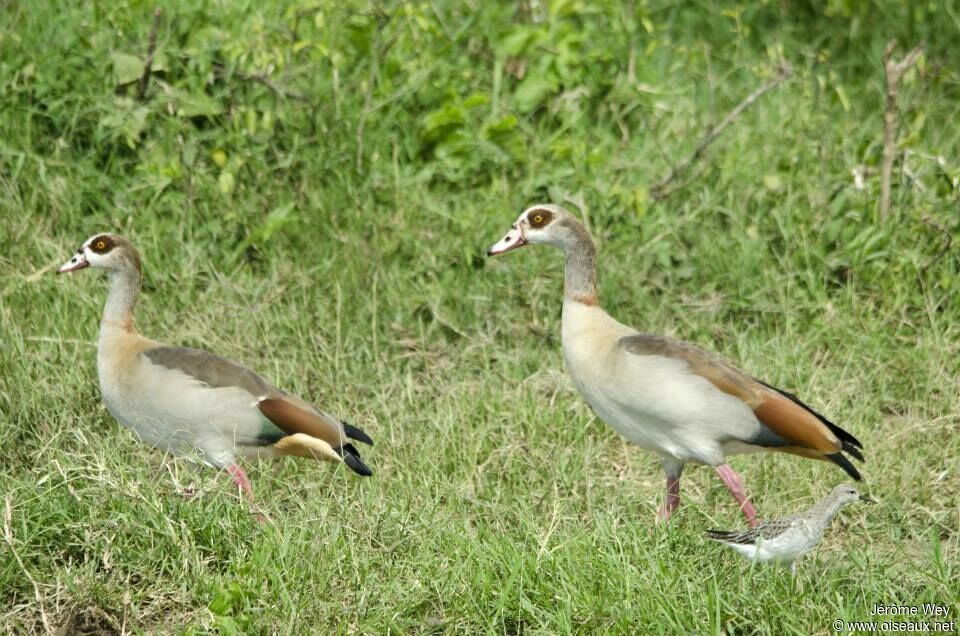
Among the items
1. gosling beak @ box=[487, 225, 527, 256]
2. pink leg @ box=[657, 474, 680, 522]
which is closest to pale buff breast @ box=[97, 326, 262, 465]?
gosling beak @ box=[487, 225, 527, 256]

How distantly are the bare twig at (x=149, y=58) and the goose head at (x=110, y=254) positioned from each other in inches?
52.4

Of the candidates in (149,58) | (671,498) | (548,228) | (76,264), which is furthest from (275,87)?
(671,498)

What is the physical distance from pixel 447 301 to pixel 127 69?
204 centimetres

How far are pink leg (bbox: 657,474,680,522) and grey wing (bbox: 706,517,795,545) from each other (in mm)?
782

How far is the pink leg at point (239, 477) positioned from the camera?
5296mm

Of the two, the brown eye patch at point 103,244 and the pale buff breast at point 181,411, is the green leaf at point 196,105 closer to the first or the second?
the brown eye patch at point 103,244

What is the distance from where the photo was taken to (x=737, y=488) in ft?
17.1

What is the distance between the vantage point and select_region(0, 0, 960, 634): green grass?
4398 millimetres

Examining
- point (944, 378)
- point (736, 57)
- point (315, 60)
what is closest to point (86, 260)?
point (315, 60)

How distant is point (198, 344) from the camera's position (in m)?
6.54

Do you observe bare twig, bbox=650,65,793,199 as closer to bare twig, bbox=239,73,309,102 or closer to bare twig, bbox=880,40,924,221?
bare twig, bbox=880,40,924,221

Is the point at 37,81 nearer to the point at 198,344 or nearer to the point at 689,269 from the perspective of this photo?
the point at 198,344

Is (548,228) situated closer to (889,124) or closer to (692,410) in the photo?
(692,410)

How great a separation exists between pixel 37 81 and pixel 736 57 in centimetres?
416
